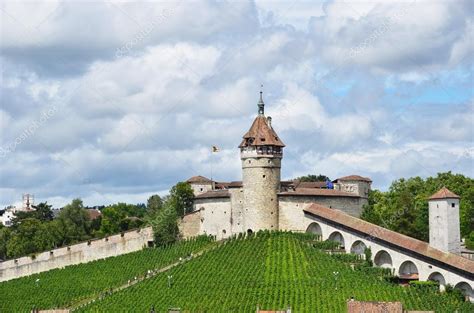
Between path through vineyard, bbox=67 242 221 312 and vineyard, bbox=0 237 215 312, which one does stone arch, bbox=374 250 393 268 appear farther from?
vineyard, bbox=0 237 215 312

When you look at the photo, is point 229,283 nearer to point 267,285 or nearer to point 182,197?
point 267,285

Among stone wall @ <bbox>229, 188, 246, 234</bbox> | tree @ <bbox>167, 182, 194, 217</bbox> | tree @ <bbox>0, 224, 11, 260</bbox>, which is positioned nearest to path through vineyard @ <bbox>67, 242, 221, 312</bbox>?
stone wall @ <bbox>229, 188, 246, 234</bbox>

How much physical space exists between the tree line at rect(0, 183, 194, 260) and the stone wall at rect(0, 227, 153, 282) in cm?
191

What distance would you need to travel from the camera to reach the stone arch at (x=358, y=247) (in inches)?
3051

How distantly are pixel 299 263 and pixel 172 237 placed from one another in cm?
1759

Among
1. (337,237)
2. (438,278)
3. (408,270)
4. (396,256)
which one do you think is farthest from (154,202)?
(438,278)

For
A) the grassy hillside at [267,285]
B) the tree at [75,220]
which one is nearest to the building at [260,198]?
the grassy hillside at [267,285]

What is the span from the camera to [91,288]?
3103 inches

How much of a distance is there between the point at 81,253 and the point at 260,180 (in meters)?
19.0

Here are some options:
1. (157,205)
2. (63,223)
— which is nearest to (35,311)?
(63,223)

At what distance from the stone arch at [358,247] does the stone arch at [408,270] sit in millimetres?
4409

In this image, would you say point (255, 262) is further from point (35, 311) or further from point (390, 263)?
point (35, 311)

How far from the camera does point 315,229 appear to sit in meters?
82.1

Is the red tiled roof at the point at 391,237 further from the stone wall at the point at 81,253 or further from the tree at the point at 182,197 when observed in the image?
the stone wall at the point at 81,253
